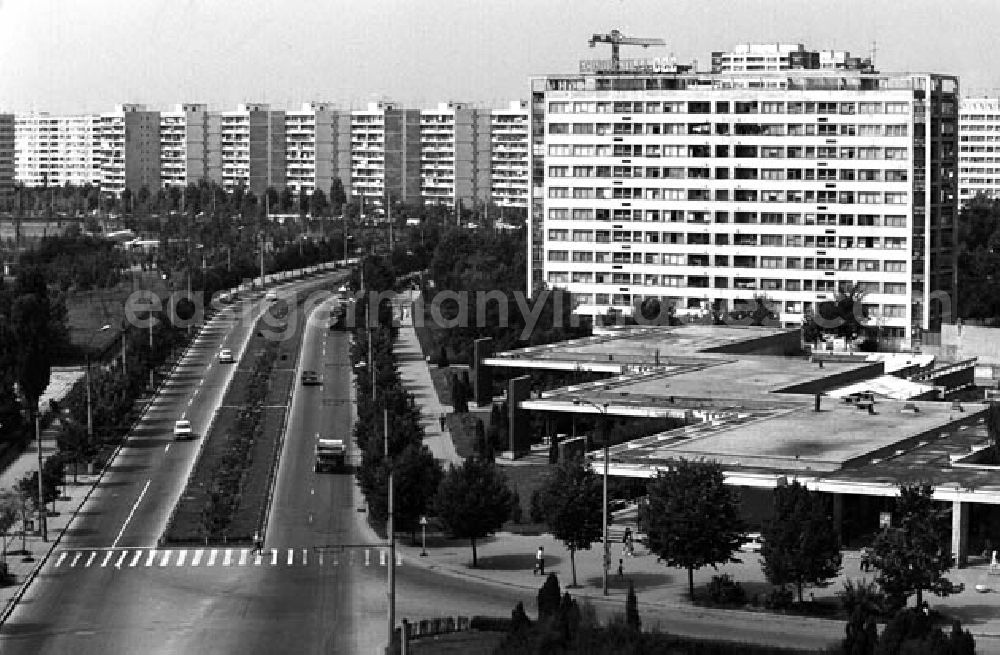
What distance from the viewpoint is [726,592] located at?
149ft

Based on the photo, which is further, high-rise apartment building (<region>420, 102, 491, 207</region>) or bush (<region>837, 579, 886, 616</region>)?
high-rise apartment building (<region>420, 102, 491, 207</region>)

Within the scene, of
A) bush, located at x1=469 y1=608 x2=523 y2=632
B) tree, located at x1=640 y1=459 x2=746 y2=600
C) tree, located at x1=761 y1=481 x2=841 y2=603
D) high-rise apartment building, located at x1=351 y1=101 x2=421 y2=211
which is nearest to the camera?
bush, located at x1=469 y1=608 x2=523 y2=632

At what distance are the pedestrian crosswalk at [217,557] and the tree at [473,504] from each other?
1692 millimetres

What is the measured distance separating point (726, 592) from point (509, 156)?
148 meters

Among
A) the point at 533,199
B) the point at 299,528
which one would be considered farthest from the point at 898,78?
the point at 299,528

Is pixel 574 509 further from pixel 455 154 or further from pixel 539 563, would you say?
pixel 455 154

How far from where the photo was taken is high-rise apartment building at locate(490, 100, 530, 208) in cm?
18900

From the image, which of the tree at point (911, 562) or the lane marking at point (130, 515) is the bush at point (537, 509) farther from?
the lane marking at point (130, 515)

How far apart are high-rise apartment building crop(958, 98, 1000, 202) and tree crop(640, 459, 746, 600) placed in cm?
15200

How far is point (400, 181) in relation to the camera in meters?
198

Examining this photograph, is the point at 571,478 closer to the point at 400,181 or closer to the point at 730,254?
the point at 730,254

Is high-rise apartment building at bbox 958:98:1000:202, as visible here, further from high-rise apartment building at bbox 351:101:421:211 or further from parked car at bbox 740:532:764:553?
parked car at bbox 740:532:764:553

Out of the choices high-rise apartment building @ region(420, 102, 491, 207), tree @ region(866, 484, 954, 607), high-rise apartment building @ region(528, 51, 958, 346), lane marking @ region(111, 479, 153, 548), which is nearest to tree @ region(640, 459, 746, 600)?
tree @ region(866, 484, 954, 607)

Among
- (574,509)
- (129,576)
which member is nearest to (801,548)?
(574,509)
